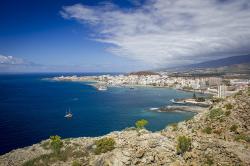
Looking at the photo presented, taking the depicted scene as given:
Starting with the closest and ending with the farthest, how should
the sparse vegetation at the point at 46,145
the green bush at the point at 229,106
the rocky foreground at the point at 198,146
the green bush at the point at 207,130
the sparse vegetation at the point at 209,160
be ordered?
1. the rocky foreground at the point at 198,146
2. the sparse vegetation at the point at 209,160
3. the green bush at the point at 207,130
4. the green bush at the point at 229,106
5. the sparse vegetation at the point at 46,145

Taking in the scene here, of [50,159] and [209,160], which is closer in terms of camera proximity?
[209,160]

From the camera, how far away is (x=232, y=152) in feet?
57.2

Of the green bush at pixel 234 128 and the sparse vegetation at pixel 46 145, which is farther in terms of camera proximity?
the sparse vegetation at pixel 46 145

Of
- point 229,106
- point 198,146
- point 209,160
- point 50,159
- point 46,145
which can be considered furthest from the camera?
point 46,145

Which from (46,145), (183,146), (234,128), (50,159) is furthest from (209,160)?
(46,145)

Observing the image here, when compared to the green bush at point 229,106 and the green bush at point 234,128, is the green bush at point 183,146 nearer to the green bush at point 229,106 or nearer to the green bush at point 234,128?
the green bush at point 234,128

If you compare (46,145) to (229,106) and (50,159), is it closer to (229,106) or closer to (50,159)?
(50,159)

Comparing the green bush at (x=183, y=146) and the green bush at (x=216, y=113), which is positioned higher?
the green bush at (x=216, y=113)

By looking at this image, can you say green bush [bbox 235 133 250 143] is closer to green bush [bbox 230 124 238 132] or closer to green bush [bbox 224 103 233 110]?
green bush [bbox 230 124 238 132]

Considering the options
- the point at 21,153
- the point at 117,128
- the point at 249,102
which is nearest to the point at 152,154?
the point at 249,102

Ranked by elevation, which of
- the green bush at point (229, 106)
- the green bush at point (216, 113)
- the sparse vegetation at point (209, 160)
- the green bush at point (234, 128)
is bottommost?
the sparse vegetation at point (209, 160)

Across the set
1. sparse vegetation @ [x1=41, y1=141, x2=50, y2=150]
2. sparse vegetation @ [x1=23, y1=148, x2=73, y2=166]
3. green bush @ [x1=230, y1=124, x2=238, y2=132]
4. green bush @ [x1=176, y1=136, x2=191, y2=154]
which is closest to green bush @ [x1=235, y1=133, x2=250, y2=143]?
green bush @ [x1=230, y1=124, x2=238, y2=132]

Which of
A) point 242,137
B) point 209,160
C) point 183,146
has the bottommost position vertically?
point 209,160

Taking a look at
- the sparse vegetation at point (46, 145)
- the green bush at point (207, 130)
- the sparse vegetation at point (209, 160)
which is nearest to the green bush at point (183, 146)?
the sparse vegetation at point (209, 160)
